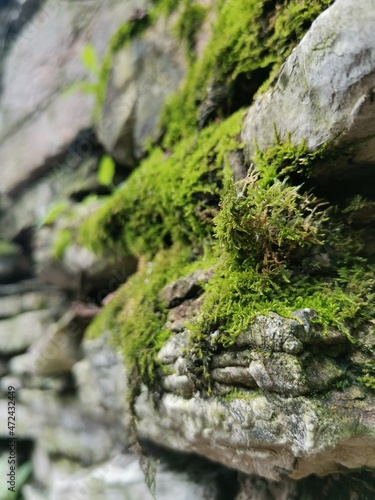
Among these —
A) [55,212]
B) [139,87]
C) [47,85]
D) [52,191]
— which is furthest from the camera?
[47,85]

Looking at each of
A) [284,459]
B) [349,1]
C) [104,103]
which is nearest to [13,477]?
[284,459]

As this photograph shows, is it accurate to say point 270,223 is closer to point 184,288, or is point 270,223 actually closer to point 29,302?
point 184,288

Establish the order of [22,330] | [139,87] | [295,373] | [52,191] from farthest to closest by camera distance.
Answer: [52,191] → [22,330] → [139,87] → [295,373]

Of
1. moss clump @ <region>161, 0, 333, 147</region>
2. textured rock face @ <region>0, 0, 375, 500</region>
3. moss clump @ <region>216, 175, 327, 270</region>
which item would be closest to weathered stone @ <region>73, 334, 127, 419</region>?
textured rock face @ <region>0, 0, 375, 500</region>

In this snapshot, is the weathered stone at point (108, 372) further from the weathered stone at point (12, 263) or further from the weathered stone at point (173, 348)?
the weathered stone at point (12, 263)

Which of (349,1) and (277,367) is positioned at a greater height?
(349,1)

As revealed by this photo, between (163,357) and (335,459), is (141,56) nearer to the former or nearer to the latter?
(163,357)

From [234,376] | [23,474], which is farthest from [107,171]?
[23,474]
